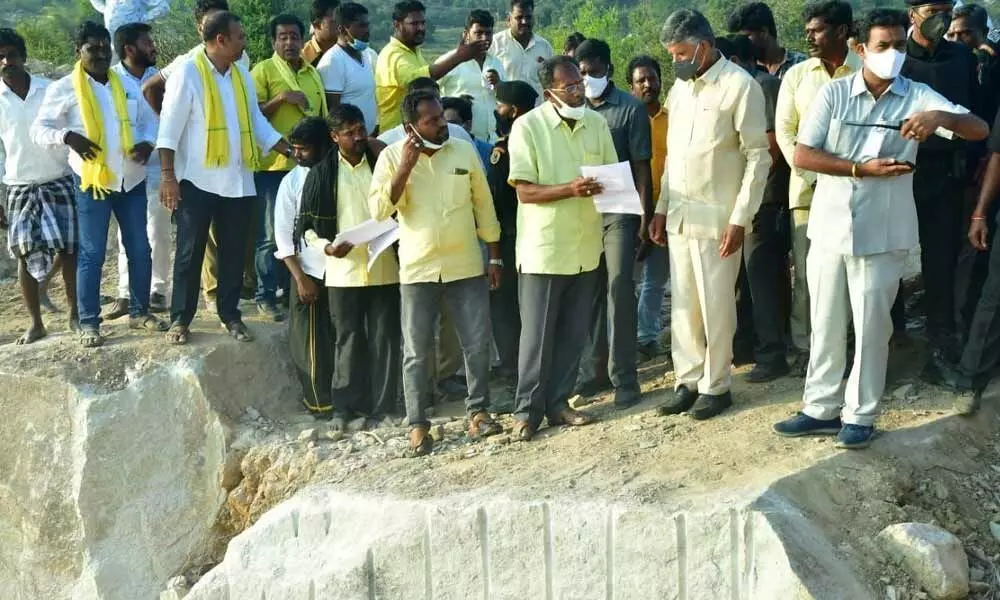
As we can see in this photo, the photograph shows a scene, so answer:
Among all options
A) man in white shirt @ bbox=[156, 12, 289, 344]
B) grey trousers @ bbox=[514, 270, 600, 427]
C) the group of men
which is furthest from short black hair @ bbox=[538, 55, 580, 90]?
man in white shirt @ bbox=[156, 12, 289, 344]

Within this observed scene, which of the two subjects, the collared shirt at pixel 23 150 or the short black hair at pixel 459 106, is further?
the collared shirt at pixel 23 150

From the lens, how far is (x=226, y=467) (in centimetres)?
693

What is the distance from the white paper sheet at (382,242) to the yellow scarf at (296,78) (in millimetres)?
1591

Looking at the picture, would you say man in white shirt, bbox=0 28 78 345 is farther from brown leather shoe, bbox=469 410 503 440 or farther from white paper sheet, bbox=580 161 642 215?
white paper sheet, bbox=580 161 642 215

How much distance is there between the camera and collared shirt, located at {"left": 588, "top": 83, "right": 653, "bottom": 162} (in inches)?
249

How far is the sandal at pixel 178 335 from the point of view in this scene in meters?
7.15

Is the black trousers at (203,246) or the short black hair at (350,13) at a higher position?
the short black hair at (350,13)

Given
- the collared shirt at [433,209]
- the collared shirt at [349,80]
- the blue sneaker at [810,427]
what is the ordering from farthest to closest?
the collared shirt at [349,80], the collared shirt at [433,209], the blue sneaker at [810,427]

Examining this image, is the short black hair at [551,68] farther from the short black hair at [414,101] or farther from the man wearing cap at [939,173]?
the man wearing cap at [939,173]

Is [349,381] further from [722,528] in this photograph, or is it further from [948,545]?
[948,545]

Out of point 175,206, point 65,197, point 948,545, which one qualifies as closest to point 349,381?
point 175,206

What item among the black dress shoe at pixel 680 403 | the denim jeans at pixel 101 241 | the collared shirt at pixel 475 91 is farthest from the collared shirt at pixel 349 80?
the black dress shoe at pixel 680 403

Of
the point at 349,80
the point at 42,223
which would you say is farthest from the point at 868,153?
the point at 42,223

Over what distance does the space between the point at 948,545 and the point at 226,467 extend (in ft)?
13.6
